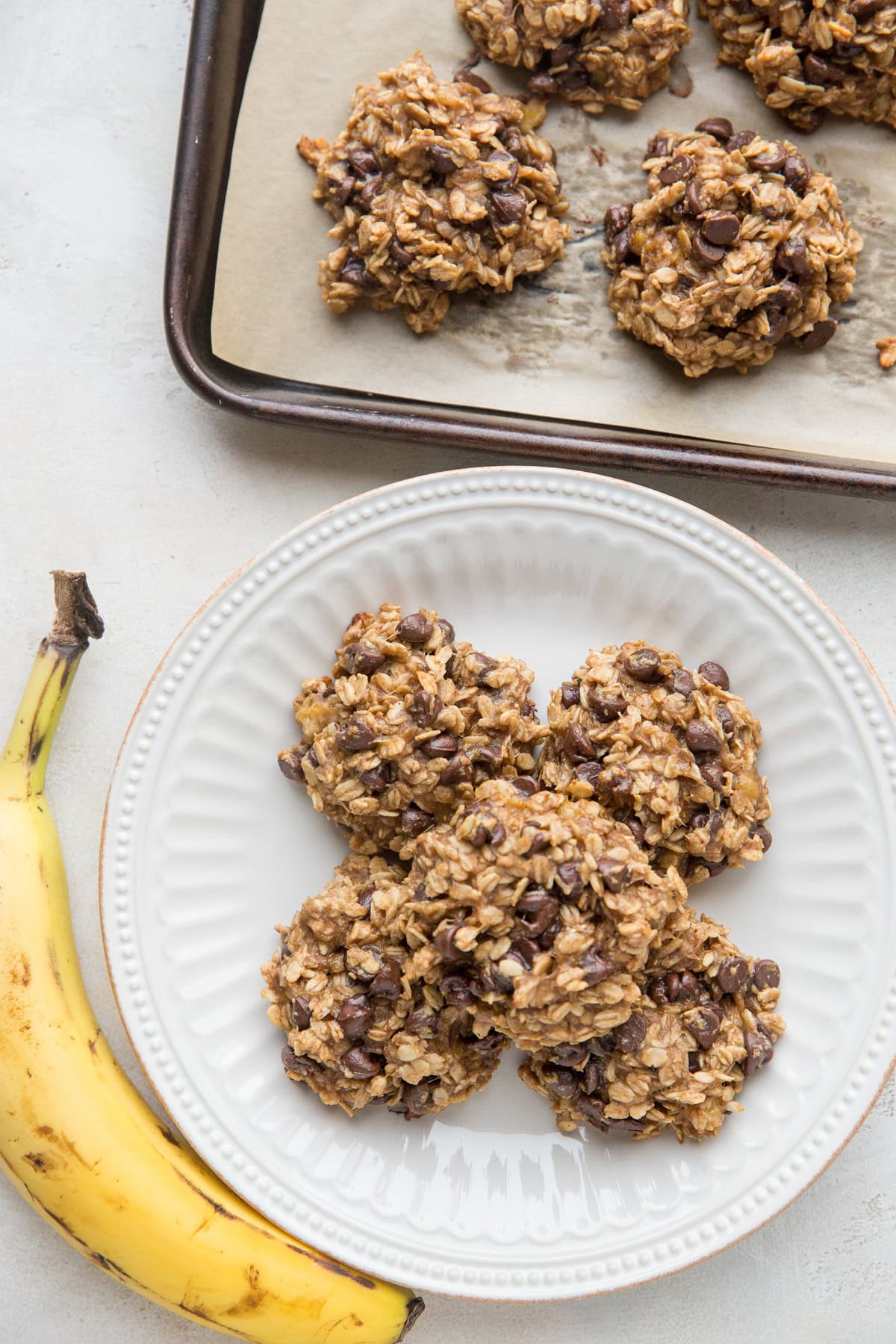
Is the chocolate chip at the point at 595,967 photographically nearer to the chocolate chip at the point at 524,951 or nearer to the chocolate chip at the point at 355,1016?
the chocolate chip at the point at 524,951

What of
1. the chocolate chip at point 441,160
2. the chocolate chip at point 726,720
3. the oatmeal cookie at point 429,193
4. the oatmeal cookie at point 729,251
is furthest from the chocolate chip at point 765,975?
the chocolate chip at point 441,160

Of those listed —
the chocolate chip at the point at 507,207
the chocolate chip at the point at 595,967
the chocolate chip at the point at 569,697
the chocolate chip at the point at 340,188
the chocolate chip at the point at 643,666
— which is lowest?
the chocolate chip at the point at 595,967

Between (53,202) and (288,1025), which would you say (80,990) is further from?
(53,202)

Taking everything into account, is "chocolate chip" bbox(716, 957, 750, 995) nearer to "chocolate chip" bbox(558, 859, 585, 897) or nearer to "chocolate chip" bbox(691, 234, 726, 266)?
"chocolate chip" bbox(558, 859, 585, 897)

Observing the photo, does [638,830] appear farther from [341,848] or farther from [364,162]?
[364,162]

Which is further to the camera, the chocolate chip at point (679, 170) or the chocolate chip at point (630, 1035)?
the chocolate chip at point (679, 170)

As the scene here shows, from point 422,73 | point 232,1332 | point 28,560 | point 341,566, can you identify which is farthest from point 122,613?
point 232,1332
